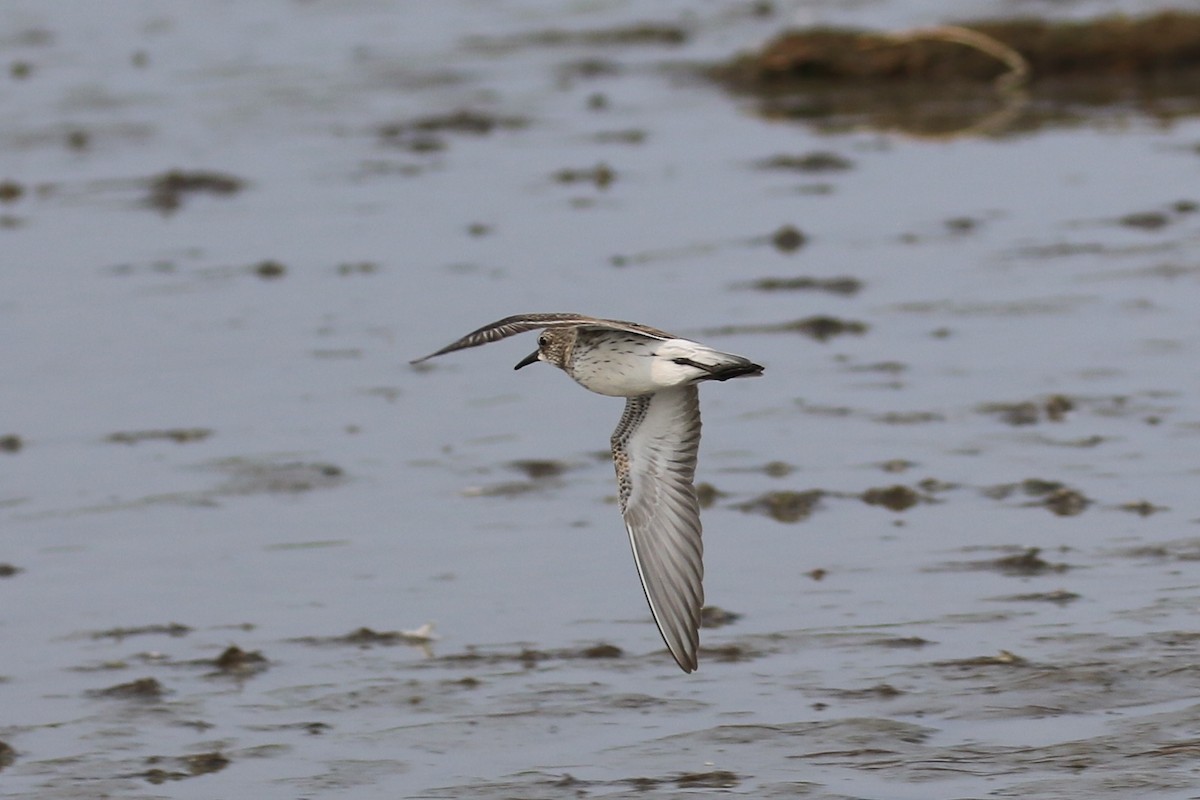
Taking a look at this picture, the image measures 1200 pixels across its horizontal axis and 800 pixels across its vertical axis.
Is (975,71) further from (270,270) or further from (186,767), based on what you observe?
(186,767)

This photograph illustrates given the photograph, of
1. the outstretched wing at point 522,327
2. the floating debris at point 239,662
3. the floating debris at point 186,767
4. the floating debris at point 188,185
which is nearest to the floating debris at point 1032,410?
the outstretched wing at point 522,327

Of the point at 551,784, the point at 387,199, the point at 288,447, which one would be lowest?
the point at 551,784

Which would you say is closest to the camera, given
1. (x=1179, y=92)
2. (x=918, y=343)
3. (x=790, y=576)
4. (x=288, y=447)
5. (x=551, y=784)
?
(x=551, y=784)

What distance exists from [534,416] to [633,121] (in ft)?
26.8

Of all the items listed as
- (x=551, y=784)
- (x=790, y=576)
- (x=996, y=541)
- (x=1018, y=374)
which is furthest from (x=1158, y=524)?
(x=551, y=784)

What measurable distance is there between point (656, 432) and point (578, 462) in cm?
256

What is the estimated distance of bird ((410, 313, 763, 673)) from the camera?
7.71m

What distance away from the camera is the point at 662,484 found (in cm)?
853

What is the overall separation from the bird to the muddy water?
42 centimetres

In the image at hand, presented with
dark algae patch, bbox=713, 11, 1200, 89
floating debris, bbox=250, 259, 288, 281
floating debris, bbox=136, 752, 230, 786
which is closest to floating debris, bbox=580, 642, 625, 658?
floating debris, bbox=136, 752, 230, 786

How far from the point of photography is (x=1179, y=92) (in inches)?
747

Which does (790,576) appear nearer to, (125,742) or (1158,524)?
(1158,524)

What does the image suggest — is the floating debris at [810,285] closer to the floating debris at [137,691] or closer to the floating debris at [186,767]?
the floating debris at [137,691]

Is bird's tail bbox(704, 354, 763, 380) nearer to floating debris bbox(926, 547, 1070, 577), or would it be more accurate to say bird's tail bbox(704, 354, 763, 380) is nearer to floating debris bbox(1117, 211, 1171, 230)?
floating debris bbox(926, 547, 1070, 577)
